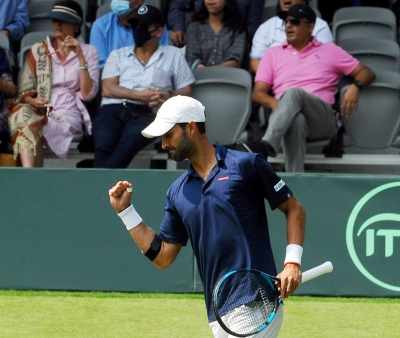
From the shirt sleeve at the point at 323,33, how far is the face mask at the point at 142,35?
1.58 m

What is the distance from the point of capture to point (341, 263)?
9375 millimetres

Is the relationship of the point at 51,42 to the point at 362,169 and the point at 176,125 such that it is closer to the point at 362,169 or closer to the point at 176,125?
the point at 362,169

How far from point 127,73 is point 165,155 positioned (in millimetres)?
862

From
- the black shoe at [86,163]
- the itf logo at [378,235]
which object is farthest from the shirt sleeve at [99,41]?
the itf logo at [378,235]

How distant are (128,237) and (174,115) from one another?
396 centimetres

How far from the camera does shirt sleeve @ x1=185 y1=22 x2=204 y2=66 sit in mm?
11500

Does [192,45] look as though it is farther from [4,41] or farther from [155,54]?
[4,41]

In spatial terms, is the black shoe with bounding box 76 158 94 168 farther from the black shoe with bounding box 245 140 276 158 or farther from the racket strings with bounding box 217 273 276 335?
the racket strings with bounding box 217 273 276 335

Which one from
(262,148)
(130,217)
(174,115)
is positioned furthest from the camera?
Result: (262,148)

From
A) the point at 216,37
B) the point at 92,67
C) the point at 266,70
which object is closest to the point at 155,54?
the point at 92,67

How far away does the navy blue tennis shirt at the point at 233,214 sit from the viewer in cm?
566

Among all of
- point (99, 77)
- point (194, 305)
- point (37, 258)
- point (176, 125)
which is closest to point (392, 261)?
point (194, 305)

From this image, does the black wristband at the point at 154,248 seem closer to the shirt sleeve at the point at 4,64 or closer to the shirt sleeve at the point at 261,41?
the shirt sleeve at the point at 4,64

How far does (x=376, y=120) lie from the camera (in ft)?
37.9
